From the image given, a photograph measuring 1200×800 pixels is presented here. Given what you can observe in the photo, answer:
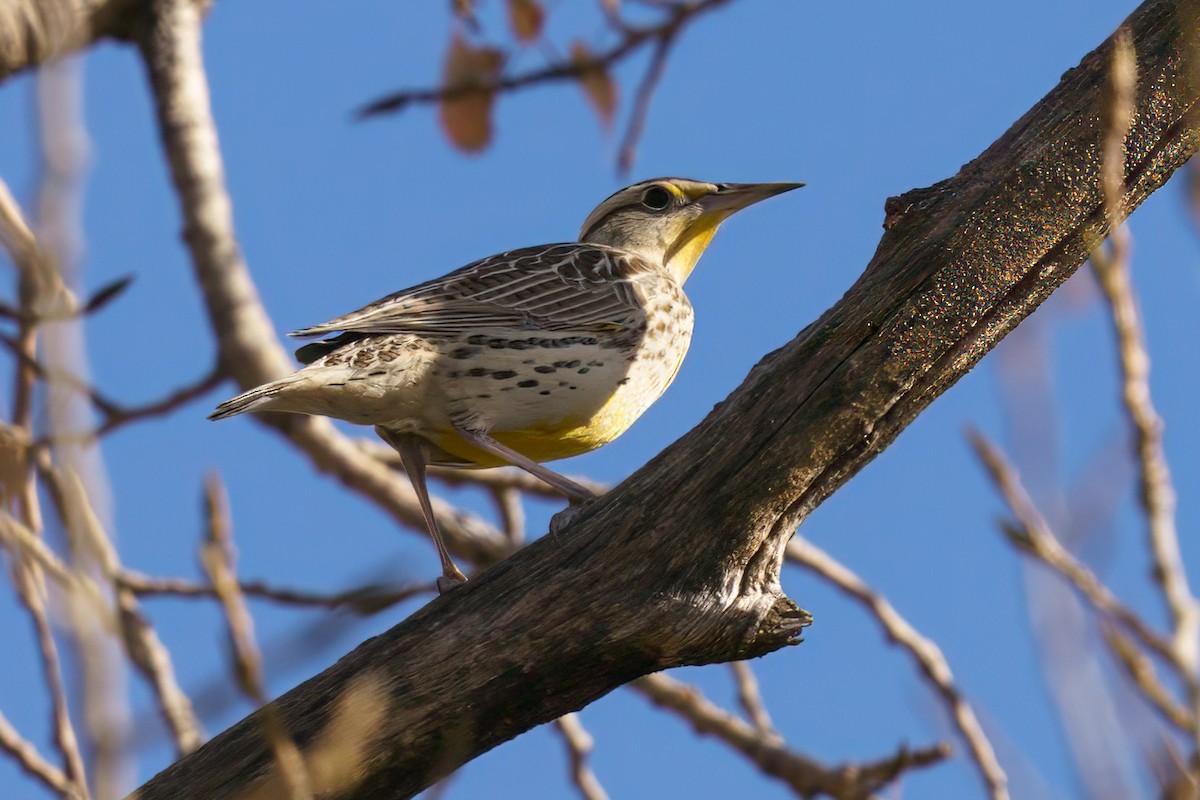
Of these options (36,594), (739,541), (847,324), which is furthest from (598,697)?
(36,594)

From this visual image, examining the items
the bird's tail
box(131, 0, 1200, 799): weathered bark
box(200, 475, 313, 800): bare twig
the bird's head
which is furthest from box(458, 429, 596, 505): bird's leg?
box(200, 475, 313, 800): bare twig

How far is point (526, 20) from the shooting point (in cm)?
636

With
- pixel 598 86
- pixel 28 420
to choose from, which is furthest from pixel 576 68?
pixel 28 420

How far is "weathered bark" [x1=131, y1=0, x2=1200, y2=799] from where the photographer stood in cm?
477

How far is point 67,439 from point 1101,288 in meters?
2.23

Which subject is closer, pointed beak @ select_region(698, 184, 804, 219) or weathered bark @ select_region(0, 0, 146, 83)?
weathered bark @ select_region(0, 0, 146, 83)

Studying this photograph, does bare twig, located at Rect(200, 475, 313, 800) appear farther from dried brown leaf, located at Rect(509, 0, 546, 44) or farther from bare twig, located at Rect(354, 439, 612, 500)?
bare twig, located at Rect(354, 439, 612, 500)

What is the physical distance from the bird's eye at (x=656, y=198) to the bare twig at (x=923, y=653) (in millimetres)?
2069

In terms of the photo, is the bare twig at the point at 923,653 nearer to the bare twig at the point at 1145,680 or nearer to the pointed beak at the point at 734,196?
the pointed beak at the point at 734,196

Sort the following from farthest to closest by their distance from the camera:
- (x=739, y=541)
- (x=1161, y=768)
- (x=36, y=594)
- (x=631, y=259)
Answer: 1. (x=631, y=259)
2. (x=739, y=541)
3. (x=36, y=594)
4. (x=1161, y=768)

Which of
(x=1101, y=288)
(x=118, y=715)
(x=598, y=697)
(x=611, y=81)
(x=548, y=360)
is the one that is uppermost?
(x=611, y=81)

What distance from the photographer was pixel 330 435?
8.35m

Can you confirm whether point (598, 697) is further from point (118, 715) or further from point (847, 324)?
point (118, 715)

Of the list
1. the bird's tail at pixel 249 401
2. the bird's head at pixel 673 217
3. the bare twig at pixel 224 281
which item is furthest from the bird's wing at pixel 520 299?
the bare twig at pixel 224 281
